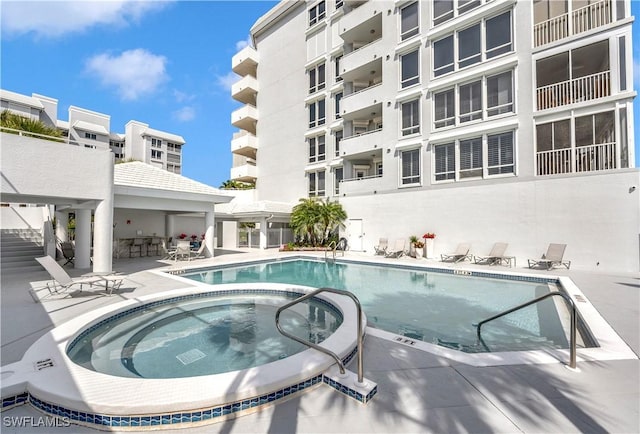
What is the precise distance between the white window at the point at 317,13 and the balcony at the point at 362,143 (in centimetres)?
1236

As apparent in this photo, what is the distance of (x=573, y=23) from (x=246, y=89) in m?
25.4

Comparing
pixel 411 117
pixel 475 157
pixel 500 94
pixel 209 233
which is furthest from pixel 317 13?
pixel 209 233

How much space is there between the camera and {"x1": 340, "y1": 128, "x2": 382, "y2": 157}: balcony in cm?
1933

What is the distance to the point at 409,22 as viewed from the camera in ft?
59.5

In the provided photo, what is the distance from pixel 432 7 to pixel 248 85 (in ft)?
60.4

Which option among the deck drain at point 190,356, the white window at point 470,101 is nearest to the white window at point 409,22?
the white window at point 470,101

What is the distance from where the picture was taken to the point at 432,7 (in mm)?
16969

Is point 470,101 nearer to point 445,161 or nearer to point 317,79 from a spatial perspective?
point 445,161

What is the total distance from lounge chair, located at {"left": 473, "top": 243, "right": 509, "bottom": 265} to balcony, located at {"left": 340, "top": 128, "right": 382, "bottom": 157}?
30.6 ft

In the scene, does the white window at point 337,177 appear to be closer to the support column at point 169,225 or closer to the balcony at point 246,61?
the support column at point 169,225

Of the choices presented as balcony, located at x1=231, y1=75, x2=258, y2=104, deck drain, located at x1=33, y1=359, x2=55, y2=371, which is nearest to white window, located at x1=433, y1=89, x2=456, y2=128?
deck drain, located at x1=33, y1=359, x2=55, y2=371

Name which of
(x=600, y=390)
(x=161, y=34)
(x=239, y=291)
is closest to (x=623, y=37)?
(x=600, y=390)

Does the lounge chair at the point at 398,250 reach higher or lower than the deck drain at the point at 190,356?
higher

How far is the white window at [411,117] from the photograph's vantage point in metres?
17.7
